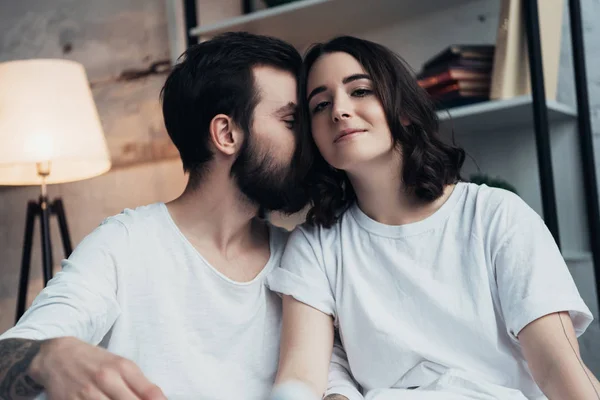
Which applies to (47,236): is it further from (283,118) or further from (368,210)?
(368,210)

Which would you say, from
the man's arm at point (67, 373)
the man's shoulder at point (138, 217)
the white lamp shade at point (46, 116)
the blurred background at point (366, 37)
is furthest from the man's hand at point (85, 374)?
the white lamp shade at point (46, 116)

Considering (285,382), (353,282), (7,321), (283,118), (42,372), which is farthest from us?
(7,321)

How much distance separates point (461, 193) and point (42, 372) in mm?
789

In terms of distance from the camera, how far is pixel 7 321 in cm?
291

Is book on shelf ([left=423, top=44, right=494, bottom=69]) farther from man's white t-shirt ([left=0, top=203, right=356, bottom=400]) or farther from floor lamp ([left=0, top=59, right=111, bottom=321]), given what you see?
floor lamp ([left=0, top=59, right=111, bottom=321])

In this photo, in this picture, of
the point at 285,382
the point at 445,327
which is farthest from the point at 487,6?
the point at 285,382

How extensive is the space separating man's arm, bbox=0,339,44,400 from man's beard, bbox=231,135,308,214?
582 mm

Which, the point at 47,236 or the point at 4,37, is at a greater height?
the point at 4,37

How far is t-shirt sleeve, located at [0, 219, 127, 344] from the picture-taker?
1055 mm

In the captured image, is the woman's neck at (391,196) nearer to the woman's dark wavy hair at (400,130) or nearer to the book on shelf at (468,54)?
the woman's dark wavy hair at (400,130)

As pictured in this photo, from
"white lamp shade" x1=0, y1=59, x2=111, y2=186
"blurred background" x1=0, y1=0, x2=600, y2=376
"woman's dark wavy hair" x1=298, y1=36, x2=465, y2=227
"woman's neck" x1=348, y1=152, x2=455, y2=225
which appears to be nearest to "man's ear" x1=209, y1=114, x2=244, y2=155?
"woman's dark wavy hair" x1=298, y1=36, x2=465, y2=227

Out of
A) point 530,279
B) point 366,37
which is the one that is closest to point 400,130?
point 530,279

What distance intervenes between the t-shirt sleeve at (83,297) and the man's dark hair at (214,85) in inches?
10.6

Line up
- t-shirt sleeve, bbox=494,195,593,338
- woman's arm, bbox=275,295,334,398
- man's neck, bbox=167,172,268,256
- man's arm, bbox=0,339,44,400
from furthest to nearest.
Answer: man's neck, bbox=167,172,268,256
woman's arm, bbox=275,295,334,398
t-shirt sleeve, bbox=494,195,593,338
man's arm, bbox=0,339,44,400
